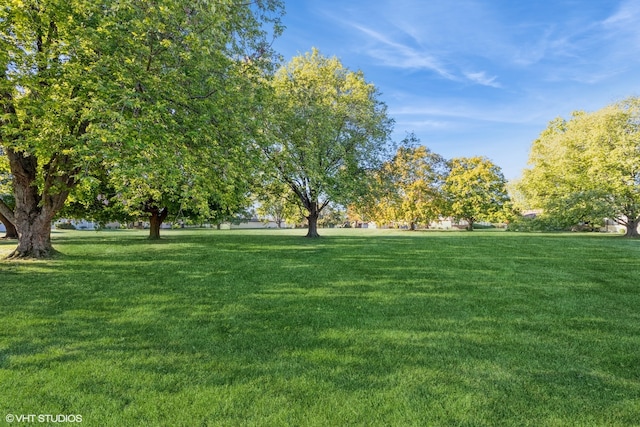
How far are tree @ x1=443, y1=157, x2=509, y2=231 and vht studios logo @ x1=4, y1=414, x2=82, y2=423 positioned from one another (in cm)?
4729

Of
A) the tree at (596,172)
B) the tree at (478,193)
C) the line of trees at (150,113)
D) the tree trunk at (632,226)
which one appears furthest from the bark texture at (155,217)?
the tree trunk at (632,226)

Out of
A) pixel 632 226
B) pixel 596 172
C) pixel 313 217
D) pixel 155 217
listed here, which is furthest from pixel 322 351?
pixel 632 226

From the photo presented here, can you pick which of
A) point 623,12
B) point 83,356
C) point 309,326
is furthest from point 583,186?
point 83,356

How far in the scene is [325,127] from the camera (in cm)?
2458

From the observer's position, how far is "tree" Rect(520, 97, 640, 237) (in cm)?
2770

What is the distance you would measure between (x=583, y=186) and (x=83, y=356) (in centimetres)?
3862

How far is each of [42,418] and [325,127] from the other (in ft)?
76.1

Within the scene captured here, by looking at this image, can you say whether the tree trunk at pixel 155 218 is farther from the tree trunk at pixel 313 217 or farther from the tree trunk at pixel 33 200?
the tree trunk at pixel 313 217

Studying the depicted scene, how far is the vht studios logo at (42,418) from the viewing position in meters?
3.26

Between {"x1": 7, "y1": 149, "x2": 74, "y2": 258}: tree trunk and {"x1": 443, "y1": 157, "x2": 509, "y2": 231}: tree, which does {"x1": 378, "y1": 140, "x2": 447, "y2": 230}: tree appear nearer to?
{"x1": 443, "y1": 157, "x2": 509, "y2": 231}: tree

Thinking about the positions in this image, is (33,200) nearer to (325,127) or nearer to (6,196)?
(6,196)

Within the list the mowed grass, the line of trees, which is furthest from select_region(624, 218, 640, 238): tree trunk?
the mowed grass

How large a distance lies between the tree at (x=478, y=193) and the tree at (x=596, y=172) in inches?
392

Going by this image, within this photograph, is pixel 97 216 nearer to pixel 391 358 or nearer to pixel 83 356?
pixel 83 356
